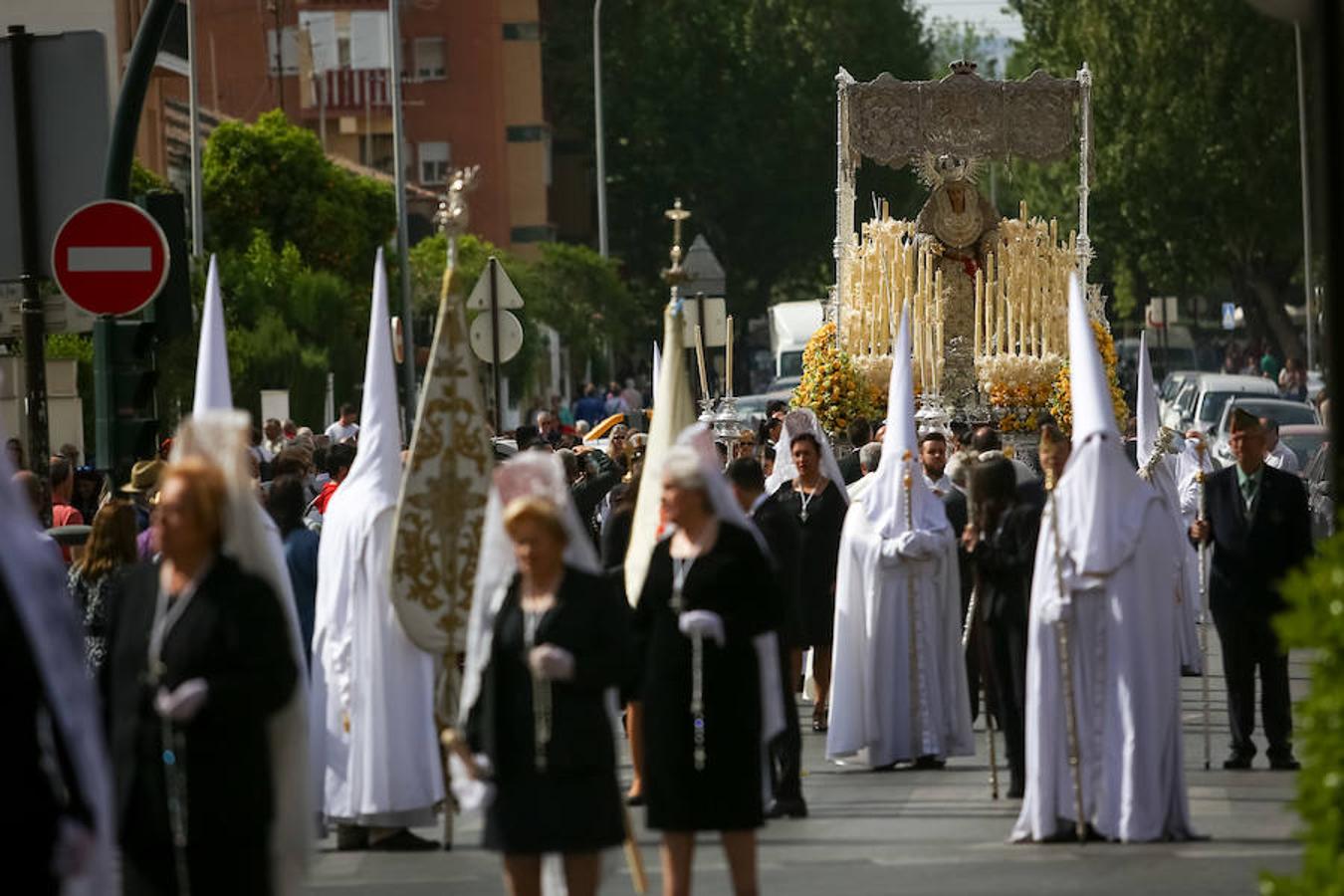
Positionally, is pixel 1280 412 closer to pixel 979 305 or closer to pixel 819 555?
pixel 979 305

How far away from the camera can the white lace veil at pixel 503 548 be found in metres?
9.89

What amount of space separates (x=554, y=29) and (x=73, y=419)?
2229 inches

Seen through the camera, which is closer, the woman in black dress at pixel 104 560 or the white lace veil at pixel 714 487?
the white lace veil at pixel 714 487

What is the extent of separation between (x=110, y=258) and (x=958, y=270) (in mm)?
15555

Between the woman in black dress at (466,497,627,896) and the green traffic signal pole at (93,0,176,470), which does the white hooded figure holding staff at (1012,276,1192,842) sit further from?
the green traffic signal pole at (93,0,176,470)

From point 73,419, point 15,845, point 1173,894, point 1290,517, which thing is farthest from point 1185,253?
point 15,845

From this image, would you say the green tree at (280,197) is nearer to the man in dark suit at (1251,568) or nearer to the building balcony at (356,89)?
the building balcony at (356,89)

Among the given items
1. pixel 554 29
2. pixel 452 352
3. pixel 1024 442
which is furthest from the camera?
pixel 554 29

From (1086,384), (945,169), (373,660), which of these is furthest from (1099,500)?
(945,169)

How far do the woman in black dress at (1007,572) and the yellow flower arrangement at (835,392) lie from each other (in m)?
Answer: 13.2

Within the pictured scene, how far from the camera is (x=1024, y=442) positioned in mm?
28219

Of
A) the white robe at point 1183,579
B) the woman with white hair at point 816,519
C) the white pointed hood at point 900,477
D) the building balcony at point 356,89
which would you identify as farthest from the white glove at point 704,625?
the building balcony at point 356,89

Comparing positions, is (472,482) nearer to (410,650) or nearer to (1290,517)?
(410,650)

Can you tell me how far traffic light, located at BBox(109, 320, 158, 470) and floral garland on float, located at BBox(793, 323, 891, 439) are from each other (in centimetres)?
1231
